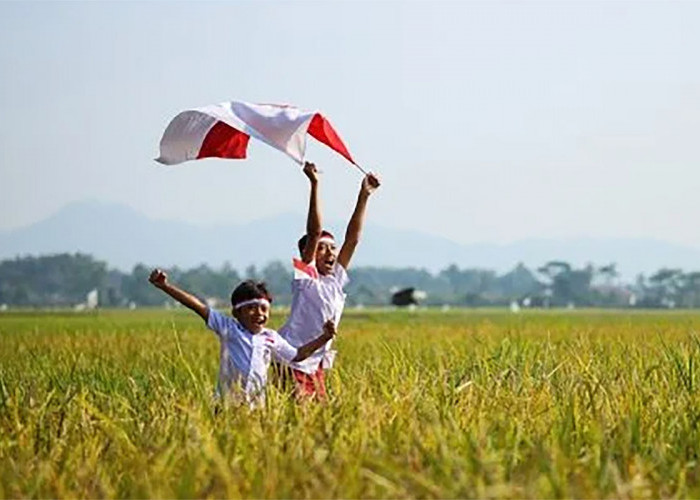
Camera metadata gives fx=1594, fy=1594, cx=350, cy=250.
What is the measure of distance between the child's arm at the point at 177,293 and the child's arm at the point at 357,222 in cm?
109

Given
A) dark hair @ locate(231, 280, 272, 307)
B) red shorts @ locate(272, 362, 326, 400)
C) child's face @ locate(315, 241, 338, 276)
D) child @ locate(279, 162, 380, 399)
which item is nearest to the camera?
dark hair @ locate(231, 280, 272, 307)

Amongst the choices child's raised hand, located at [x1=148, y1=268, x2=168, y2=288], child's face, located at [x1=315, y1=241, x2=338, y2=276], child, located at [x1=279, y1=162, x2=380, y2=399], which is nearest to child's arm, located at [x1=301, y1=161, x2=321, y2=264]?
child, located at [x1=279, y1=162, x2=380, y2=399]

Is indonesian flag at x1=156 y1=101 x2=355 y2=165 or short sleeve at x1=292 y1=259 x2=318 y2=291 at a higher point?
indonesian flag at x1=156 y1=101 x2=355 y2=165

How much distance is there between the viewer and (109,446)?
5.79 m

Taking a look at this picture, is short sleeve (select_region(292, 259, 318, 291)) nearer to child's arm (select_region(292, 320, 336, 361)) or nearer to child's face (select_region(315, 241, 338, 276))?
child's face (select_region(315, 241, 338, 276))

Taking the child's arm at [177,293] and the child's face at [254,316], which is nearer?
the child's arm at [177,293]

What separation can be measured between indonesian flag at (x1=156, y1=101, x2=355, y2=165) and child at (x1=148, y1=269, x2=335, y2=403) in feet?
3.39

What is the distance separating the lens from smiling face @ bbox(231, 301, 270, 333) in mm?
7477

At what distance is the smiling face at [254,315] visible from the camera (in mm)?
7477

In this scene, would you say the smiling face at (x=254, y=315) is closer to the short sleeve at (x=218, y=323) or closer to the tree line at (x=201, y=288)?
the short sleeve at (x=218, y=323)

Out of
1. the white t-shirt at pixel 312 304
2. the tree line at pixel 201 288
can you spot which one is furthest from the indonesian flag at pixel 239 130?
the tree line at pixel 201 288

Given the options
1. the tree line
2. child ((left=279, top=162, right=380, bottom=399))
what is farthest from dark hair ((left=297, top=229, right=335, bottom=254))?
the tree line

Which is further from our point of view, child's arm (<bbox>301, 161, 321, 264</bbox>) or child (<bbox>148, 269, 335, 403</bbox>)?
child's arm (<bbox>301, 161, 321, 264</bbox>)

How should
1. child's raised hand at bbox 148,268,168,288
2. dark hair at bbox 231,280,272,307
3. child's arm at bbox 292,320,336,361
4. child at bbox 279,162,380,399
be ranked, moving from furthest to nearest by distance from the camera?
child at bbox 279,162,380,399
dark hair at bbox 231,280,272,307
child's arm at bbox 292,320,336,361
child's raised hand at bbox 148,268,168,288
